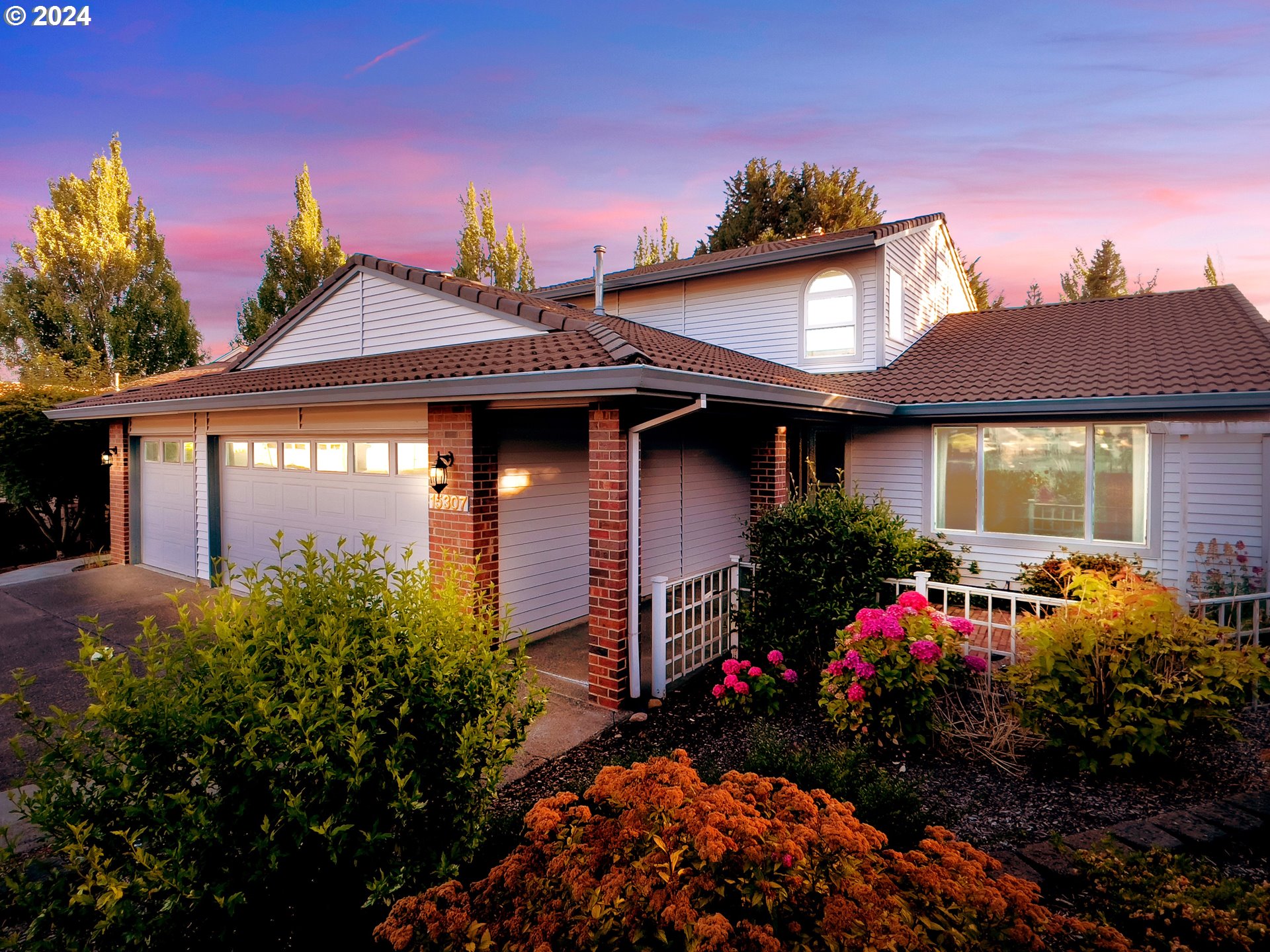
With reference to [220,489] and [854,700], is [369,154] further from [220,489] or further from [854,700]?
[854,700]

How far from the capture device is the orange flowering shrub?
179 cm

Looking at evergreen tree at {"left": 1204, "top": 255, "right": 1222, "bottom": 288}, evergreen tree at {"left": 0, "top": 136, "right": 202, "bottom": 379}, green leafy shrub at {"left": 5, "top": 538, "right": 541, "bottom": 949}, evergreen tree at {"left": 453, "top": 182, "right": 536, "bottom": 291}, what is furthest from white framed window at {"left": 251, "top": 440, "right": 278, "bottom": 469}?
evergreen tree at {"left": 1204, "top": 255, "right": 1222, "bottom": 288}

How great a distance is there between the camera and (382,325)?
9406 mm

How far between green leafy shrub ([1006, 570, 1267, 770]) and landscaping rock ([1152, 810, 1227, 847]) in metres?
0.54

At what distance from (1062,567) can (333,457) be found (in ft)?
32.3

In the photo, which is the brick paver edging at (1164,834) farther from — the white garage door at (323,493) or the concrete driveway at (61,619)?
the concrete driveway at (61,619)

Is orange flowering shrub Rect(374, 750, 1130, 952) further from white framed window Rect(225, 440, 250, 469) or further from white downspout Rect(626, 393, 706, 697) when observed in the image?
white framed window Rect(225, 440, 250, 469)

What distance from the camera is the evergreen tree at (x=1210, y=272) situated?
2514cm

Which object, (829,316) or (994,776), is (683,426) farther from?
(994,776)

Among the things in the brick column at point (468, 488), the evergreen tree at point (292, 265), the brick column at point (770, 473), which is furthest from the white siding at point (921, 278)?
the evergreen tree at point (292, 265)

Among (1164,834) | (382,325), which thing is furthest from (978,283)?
(1164,834)

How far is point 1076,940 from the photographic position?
244 centimetres

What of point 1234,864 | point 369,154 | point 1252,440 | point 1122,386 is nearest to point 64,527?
point 369,154

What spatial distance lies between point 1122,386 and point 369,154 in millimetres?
11957
